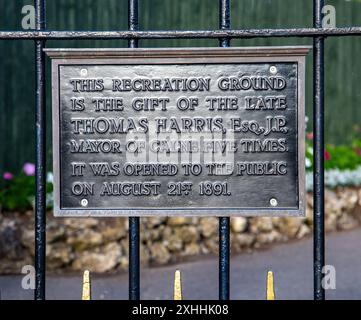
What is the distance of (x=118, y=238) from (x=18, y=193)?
1.14 metres

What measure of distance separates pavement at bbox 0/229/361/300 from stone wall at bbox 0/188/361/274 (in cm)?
16

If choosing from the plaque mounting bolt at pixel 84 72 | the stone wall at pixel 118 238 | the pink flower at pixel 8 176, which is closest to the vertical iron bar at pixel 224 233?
the plaque mounting bolt at pixel 84 72

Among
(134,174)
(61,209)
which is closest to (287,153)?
(134,174)

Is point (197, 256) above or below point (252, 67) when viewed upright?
below

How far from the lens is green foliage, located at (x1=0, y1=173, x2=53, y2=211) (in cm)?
762

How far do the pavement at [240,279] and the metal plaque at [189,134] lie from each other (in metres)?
3.45

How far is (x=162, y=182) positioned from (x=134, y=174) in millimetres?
122

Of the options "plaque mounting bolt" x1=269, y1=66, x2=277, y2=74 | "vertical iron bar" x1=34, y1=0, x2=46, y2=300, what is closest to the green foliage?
"vertical iron bar" x1=34, y1=0, x2=46, y2=300

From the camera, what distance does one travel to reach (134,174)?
328cm

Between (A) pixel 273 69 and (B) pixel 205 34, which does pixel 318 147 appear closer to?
(A) pixel 273 69

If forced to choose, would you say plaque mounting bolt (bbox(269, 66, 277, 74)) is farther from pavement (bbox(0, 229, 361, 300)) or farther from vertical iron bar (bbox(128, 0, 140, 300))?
pavement (bbox(0, 229, 361, 300))

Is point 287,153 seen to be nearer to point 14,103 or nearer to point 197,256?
point 197,256

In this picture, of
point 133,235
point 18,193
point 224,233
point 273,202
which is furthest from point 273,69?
point 18,193

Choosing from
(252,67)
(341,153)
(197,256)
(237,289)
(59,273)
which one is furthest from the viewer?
(341,153)
